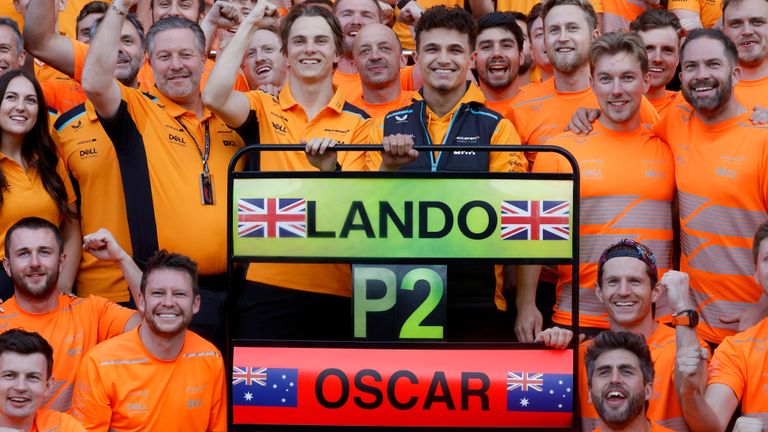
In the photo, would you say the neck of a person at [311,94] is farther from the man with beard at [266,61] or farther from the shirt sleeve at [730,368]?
the shirt sleeve at [730,368]

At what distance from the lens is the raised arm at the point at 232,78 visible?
253 inches

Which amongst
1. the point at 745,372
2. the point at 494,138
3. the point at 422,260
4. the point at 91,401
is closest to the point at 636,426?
the point at 745,372

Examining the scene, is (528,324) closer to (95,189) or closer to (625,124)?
(625,124)

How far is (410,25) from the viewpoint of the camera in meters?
9.48

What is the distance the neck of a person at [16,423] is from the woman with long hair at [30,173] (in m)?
1.04

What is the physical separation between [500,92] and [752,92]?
1.56 metres

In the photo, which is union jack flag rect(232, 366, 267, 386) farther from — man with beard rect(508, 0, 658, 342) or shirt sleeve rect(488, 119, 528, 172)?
man with beard rect(508, 0, 658, 342)

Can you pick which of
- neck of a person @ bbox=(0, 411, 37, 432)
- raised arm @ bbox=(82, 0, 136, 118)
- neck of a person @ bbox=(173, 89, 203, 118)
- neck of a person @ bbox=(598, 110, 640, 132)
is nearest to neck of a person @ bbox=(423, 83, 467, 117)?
neck of a person @ bbox=(598, 110, 640, 132)

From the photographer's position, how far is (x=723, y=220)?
6527 mm

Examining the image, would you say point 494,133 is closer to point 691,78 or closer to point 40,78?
point 691,78

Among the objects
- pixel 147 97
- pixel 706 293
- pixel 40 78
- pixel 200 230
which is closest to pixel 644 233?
pixel 706 293

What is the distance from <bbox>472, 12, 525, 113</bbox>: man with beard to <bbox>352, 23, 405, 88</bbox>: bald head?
52cm

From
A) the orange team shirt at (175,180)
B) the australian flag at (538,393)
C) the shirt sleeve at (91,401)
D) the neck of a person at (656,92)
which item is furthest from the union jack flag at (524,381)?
the neck of a person at (656,92)

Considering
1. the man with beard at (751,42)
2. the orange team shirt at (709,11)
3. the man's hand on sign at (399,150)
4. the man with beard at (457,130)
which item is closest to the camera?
the man's hand on sign at (399,150)
